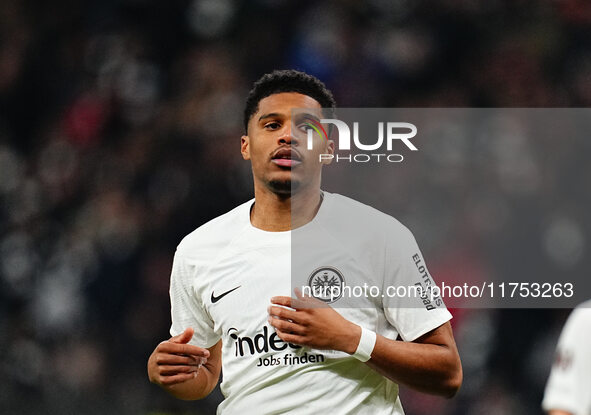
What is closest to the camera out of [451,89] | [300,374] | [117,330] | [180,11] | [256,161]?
[300,374]

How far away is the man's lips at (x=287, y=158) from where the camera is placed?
11.3ft

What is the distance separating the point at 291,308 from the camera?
10.3 ft

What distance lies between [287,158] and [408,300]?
2.52 feet

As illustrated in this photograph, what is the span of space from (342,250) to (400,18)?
11.2ft

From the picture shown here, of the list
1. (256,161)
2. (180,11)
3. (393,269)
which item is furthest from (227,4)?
(393,269)

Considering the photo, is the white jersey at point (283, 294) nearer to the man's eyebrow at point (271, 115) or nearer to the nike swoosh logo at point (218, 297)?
the nike swoosh logo at point (218, 297)

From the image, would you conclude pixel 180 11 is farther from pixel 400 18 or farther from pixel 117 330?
pixel 117 330

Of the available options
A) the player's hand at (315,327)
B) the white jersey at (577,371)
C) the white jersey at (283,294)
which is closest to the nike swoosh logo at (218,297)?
the white jersey at (283,294)

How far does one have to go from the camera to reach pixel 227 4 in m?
6.59

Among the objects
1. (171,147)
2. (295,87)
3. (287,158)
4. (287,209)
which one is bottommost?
(287,209)

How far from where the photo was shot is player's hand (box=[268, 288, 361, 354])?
3066 mm

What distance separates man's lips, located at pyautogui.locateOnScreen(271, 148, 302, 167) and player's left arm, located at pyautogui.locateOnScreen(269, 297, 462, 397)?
1.97ft

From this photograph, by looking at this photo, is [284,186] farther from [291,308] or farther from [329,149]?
[291,308]

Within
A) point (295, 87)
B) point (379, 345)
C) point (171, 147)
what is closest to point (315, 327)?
point (379, 345)
